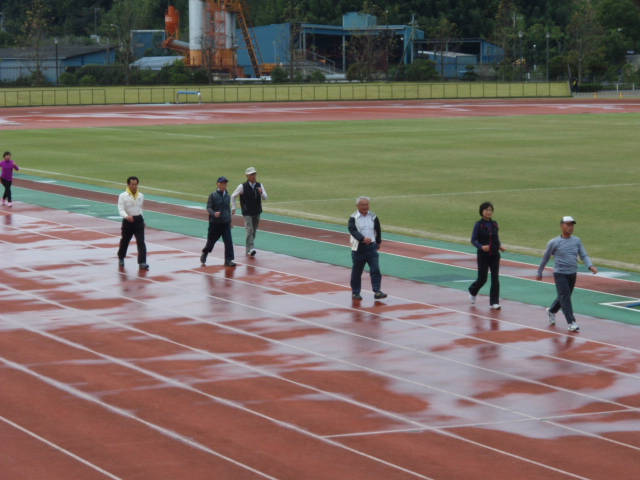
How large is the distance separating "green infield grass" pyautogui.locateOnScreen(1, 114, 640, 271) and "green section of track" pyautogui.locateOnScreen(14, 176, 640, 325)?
1.18 m

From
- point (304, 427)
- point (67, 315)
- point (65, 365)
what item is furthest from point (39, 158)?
point (304, 427)

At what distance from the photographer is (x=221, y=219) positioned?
2219 cm

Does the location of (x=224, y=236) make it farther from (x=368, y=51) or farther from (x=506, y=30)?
(x=506, y=30)

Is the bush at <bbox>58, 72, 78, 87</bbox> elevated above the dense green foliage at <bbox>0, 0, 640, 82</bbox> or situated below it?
below

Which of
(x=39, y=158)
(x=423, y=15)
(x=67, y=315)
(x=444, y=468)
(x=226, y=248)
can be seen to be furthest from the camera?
(x=423, y=15)

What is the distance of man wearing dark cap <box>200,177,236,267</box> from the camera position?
22.1m

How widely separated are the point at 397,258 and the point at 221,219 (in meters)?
3.79

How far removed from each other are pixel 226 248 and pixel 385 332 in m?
6.34

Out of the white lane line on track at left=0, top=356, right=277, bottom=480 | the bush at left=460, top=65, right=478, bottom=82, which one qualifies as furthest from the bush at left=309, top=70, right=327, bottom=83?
the white lane line on track at left=0, top=356, right=277, bottom=480

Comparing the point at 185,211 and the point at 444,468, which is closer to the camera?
the point at 444,468

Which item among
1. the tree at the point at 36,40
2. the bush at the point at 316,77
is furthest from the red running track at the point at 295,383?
the bush at the point at 316,77

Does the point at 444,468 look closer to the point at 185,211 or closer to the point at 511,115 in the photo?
the point at 185,211

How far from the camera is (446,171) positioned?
135 ft

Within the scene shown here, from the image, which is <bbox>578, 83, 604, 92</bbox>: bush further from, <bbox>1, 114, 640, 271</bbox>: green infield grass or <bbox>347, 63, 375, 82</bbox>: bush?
<bbox>1, 114, 640, 271</bbox>: green infield grass
